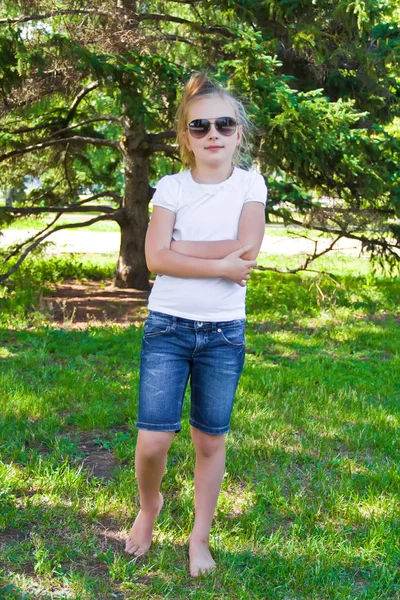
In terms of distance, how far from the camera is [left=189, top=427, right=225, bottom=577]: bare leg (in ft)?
9.01

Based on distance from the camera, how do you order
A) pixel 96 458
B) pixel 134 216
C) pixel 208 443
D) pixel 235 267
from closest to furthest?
pixel 235 267 < pixel 208 443 < pixel 96 458 < pixel 134 216

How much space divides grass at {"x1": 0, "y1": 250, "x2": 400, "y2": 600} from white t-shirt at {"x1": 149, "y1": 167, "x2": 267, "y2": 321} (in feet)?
3.37

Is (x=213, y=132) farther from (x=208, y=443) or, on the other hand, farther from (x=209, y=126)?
(x=208, y=443)

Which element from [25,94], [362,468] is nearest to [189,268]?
[362,468]

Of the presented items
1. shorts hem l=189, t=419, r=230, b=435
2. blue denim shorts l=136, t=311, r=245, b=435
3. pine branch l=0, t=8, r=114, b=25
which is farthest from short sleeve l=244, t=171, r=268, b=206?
pine branch l=0, t=8, r=114, b=25

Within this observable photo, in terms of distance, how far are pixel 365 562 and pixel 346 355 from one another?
3.69 meters

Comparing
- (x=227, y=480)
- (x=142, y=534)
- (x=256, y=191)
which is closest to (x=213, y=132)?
(x=256, y=191)

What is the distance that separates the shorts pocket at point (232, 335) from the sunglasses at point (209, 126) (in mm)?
731

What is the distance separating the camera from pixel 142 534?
9.43 feet

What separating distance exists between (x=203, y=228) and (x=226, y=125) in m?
0.40

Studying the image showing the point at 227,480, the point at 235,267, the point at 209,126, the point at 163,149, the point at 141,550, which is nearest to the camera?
the point at 235,267

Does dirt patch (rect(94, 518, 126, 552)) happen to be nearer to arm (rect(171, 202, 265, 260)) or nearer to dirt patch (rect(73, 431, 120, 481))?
dirt patch (rect(73, 431, 120, 481))

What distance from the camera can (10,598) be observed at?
2471mm

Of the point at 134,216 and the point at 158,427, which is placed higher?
the point at 134,216
